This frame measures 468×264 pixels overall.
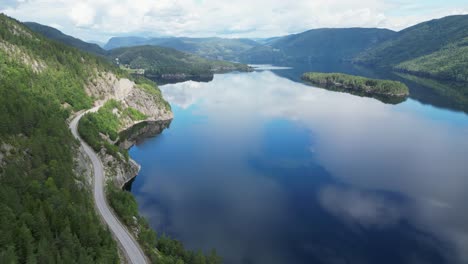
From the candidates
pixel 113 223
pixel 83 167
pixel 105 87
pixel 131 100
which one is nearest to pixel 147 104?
pixel 131 100

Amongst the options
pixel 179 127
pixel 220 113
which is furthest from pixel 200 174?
pixel 220 113

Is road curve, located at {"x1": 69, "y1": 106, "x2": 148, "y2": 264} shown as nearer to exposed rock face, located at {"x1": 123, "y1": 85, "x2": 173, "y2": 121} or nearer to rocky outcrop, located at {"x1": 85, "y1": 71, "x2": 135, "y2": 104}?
rocky outcrop, located at {"x1": 85, "y1": 71, "x2": 135, "y2": 104}

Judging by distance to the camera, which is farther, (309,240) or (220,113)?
(220,113)

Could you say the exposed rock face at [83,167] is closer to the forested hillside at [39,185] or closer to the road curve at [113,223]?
the road curve at [113,223]

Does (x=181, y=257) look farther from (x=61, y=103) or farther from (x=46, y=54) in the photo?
(x=46, y=54)

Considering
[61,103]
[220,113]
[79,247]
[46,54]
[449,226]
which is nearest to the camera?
[79,247]

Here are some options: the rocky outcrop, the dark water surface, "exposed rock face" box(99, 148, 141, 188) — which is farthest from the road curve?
the rocky outcrop

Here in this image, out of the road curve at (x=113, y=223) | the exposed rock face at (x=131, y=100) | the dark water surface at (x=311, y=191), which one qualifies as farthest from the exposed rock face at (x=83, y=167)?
the exposed rock face at (x=131, y=100)
